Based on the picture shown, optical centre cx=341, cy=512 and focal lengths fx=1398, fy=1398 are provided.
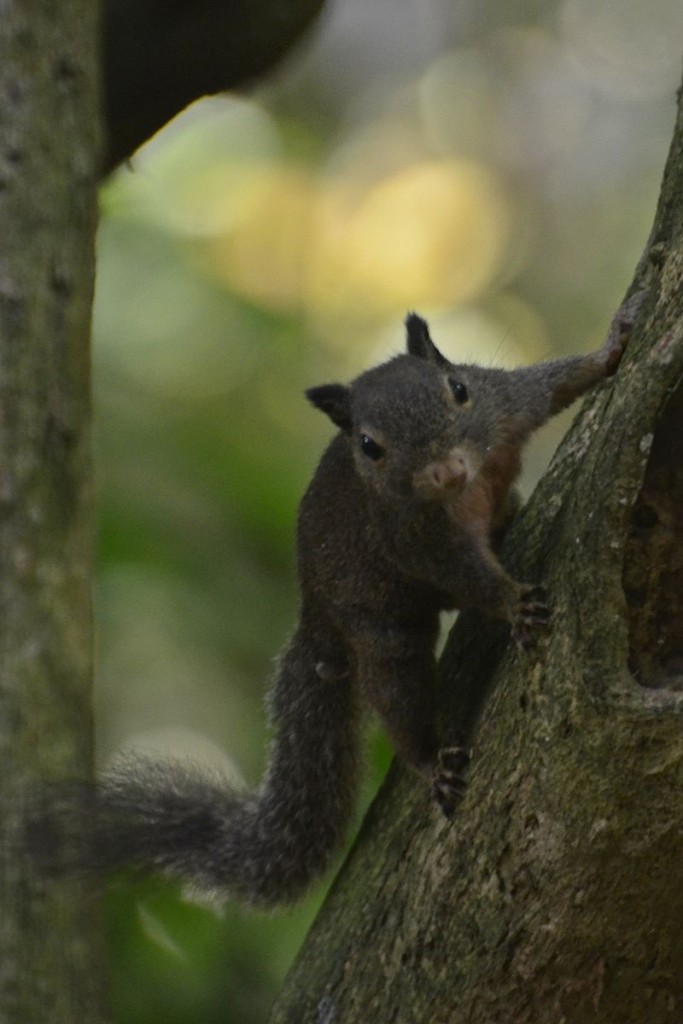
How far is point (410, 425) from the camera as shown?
96.4 inches

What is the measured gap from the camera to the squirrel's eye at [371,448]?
2.47 meters

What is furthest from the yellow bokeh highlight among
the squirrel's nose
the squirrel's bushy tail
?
the squirrel's nose

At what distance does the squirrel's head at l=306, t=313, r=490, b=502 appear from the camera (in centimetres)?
240

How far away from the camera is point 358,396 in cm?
258

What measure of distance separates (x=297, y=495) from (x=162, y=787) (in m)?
1.52

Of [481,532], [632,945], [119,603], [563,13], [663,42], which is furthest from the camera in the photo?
[563,13]

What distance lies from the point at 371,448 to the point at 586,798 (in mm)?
918

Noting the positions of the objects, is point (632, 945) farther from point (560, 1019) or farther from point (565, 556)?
point (565, 556)

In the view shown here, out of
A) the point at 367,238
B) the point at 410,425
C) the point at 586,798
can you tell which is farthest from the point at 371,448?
the point at 367,238

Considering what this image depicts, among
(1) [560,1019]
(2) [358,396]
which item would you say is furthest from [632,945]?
(2) [358,396]

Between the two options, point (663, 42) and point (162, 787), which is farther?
point (663, 42)

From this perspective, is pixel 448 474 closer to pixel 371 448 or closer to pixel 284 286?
pixel 371 448

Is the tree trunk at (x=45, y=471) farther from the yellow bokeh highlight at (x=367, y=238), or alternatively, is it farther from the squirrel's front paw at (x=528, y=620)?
the yellow bokeh highlight at (x=367, y=238)

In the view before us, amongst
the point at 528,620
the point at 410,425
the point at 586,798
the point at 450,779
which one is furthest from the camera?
the point at 410,425
